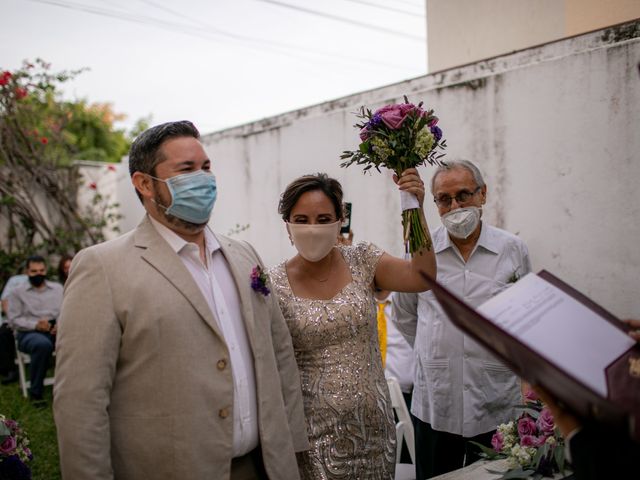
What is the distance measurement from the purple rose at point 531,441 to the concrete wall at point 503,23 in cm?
472

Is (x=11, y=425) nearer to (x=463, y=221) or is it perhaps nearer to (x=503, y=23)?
(x=463, y=221)

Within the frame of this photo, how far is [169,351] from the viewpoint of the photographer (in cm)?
195

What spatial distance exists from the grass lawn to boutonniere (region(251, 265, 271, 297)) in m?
3.81

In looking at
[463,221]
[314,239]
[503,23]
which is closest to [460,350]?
[463,221]

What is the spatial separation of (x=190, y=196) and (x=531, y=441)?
1743 millimetres

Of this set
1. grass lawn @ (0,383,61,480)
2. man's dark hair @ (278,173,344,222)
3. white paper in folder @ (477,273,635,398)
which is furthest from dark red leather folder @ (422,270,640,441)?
grass lawn @ (0,383,61,480)

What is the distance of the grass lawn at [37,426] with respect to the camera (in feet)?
16.6

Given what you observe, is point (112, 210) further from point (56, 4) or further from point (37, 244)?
point (56, 4)

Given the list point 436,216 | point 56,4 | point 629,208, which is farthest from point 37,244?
point 629,208

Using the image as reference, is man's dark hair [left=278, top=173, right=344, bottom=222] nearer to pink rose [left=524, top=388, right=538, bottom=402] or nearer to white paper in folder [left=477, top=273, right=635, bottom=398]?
pink rose [left=524, top=388, right=538, bottom=402]

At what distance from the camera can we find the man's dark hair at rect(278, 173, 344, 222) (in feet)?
9.33

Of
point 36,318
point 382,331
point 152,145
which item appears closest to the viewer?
point 152,145

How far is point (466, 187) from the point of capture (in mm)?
3355

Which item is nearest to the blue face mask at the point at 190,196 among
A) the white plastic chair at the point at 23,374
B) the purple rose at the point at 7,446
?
the purple rose at the point at 7,446
